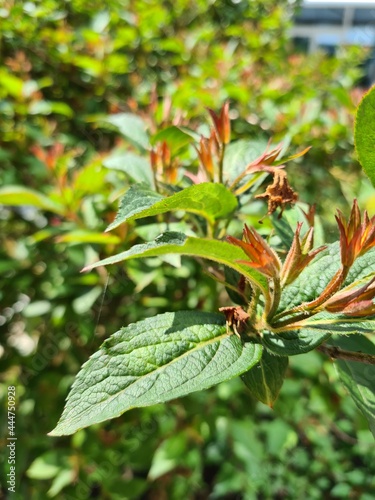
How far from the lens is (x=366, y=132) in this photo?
53cm

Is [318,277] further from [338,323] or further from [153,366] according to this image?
[153,366]

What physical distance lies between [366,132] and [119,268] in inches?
34.3

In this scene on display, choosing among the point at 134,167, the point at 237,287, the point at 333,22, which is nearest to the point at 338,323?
the point at 237,287

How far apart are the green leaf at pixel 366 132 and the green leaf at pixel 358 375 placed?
0.24 m

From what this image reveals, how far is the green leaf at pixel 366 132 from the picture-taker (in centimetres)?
52

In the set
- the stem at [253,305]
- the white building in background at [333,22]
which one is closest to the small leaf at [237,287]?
the stem at [253,305]

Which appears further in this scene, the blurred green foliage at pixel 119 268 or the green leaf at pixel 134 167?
the blurred green foliage at pixel 119 268

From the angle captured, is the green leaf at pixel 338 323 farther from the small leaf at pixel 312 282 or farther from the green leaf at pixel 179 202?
the green leaf at pixel 179 202

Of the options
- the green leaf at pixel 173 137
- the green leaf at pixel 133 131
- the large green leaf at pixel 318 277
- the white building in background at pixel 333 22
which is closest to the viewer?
the large green leaf at pixel 318 277

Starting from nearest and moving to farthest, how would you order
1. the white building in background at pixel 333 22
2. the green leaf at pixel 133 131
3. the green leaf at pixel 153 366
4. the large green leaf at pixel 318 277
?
the green leaf at pixel 153 366 → the large green leaf at pixel 318 277 → the green leaf at pixel 133 131 → the white building in background at pixel 333 22

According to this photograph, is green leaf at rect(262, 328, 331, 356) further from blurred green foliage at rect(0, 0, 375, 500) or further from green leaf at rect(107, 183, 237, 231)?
blurred green foliage at rect(0, 0, 375, 500)

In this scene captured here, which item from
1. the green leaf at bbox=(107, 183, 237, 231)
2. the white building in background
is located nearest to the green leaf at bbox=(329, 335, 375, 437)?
the green leaf at bbox=(107, 183, 237, 231)

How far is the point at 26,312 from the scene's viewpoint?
1479 millimetres

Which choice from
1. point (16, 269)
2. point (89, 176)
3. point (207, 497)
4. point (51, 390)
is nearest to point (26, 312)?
point (16, 269)
